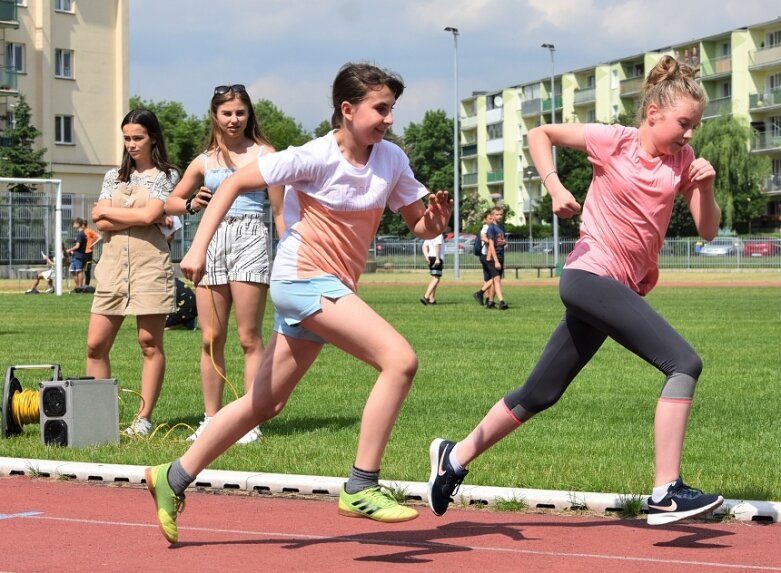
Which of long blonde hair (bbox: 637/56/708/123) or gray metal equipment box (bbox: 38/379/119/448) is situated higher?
long blonde hair (bbox: 637/56/708/123)

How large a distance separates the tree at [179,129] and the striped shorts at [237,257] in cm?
10261

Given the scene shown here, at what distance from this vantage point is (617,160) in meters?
6.24

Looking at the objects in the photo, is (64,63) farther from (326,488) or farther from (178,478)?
(178,478)

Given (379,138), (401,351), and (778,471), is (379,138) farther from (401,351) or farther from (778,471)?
(778,471)

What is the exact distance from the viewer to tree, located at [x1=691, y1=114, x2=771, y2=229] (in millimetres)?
90688

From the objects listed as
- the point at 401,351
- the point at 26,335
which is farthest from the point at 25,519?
the point at 26,335

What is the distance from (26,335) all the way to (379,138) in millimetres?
15144

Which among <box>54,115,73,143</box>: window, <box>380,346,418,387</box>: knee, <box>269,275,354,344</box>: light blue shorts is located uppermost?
<box>54,115,73,143</box>: window

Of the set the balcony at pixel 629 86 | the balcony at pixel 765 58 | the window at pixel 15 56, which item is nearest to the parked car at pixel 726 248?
the window at pixel 15 56

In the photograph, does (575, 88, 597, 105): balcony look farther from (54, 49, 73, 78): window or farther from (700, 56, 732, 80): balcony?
(54, 49, 73, 78): window

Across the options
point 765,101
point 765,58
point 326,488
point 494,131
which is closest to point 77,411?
point 326,488

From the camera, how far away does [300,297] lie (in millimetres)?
5844

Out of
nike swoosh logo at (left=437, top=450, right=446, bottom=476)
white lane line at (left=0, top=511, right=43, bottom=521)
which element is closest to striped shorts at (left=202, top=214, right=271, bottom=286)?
white lane line at (left=0, top=511, right=43, bottom=521)

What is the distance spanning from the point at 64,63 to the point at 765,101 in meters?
56.8
